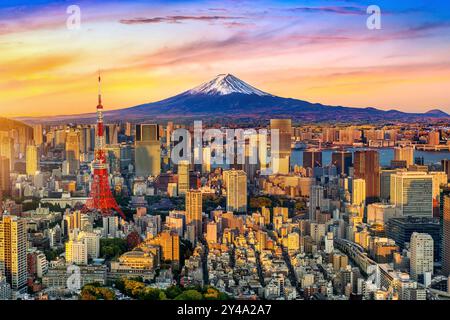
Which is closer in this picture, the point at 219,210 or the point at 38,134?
the point at 219,210

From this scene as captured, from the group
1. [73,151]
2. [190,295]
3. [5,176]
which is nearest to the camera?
[190,295]

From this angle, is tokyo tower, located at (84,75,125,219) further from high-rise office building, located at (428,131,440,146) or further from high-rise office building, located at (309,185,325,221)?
high-rise office building, located at (428,131,440,146)

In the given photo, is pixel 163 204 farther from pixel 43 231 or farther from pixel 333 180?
pixel 333 180

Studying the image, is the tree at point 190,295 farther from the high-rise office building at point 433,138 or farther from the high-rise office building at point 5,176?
the high-rise office building at point 433,138

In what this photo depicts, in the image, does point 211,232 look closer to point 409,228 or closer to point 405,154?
point 409,228

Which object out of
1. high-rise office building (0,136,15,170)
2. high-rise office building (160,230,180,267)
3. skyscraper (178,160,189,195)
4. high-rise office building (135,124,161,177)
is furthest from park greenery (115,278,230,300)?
high-rise office building (0,136,15,170)

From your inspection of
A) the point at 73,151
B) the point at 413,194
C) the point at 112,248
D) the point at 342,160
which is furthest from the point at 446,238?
the point at 73,151

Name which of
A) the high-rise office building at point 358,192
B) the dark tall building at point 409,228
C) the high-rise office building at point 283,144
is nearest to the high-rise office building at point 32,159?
the high-rise office building at point 283,144

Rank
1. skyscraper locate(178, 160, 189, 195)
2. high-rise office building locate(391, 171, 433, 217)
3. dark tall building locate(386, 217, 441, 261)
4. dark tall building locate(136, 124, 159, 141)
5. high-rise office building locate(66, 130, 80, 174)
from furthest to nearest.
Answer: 1. high-rise office building locate(66, 130, 80, 174)
2. skyscraper locate(178, 160, 189, 195)
3. dark tall building locate(136, 124, 159, 141)
4. high-rise office building locate(391, 171, 433, 217)
5. dark tall building locate(386, 217, 441, 261)
